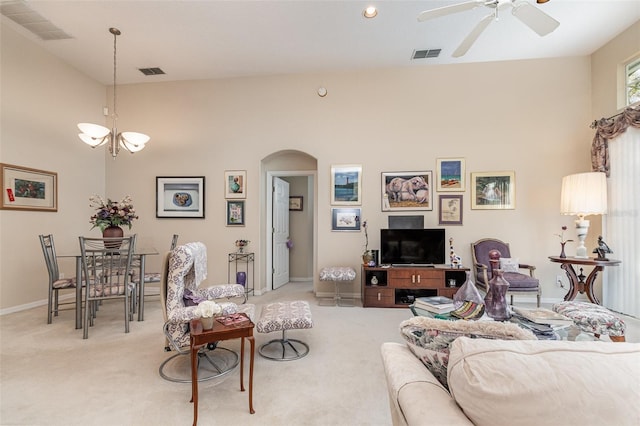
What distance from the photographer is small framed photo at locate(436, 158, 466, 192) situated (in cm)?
468

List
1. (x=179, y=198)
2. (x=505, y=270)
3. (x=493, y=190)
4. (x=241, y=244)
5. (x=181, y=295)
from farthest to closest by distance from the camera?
(x=179, y=198) → (x=241, y=244) → (x=493, y=190) → (x=505, y=270) → (x=181, y=295)

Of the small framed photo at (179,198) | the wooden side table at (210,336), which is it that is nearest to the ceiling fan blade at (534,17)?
the wooden side table at (210,336)

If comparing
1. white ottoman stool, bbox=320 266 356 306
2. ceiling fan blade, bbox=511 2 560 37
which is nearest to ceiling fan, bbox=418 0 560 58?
ceiling fan blade, bbox=511 2 560 37

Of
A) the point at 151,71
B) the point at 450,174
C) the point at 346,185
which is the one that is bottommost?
the point at 346,185

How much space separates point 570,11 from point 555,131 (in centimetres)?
167

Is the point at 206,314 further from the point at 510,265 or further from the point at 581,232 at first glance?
the point at 581,232

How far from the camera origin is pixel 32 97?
422 cm

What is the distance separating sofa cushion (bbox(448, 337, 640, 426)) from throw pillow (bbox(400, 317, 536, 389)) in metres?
0.21

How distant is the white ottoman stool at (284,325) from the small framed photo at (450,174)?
3.15 m

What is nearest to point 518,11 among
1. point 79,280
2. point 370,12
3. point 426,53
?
point 370,12

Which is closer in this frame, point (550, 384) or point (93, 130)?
point (550, 384)

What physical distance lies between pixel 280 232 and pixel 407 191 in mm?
2569

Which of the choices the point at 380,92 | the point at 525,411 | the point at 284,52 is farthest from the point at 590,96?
the point at 525,411

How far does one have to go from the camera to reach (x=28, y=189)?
165 inches
